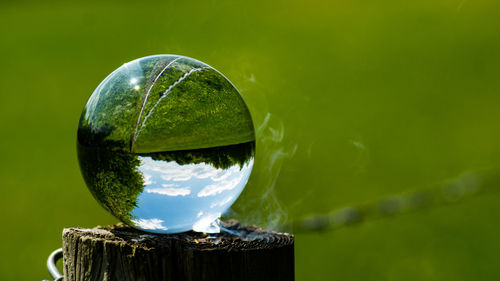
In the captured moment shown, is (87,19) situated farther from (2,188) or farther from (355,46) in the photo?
(355,46)

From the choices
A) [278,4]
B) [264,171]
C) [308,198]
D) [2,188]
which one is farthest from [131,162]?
[278,4]

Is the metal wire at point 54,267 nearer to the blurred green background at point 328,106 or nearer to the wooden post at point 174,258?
the wooden post at point 174,258

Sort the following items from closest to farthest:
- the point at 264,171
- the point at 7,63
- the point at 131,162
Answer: the point at 131,162 < the point at 264,171 < the point at 7,63

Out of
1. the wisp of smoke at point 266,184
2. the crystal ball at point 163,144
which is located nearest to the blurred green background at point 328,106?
the wisp of smoke at point 266,184

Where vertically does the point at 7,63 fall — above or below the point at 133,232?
above

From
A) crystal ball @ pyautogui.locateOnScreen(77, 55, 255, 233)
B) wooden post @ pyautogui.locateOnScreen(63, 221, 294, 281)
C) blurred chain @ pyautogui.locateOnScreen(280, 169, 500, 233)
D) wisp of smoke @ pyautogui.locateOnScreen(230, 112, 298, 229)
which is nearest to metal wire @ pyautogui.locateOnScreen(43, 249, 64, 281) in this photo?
wooden post @ pyautogui.locateOnScreen(63, 221, 294, 281)

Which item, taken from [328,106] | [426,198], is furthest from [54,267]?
[328,106]
